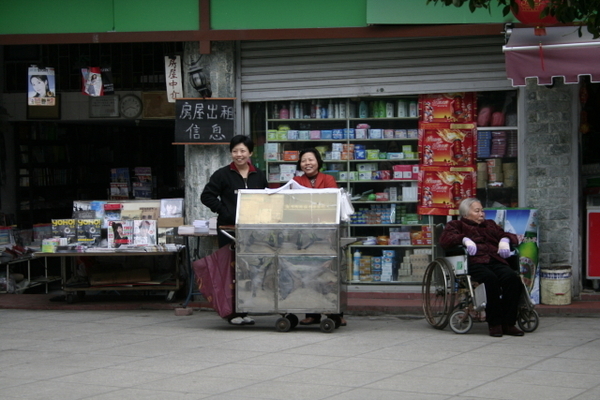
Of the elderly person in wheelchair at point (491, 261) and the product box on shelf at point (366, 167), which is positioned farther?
the product box on shelf at point (366, 167)

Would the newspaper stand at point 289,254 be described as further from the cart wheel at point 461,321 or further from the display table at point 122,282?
the display table at point 122,282

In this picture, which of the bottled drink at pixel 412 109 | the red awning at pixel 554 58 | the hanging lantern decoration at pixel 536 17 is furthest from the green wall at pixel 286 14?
the red awning at pixel 554 58

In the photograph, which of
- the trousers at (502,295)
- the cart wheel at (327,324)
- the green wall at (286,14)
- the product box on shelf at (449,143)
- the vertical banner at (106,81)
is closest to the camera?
the trousers at (502,295)

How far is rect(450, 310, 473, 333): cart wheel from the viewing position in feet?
28.4

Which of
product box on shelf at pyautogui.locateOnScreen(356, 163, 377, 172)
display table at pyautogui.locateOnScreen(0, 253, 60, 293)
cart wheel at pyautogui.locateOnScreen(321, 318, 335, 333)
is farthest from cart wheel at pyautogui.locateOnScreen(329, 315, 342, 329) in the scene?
display table at pyautogui.locateOnScreen(0, 253, 60, 293)

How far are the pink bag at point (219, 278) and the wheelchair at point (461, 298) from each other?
6.91 ft

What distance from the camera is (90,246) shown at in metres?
11.1

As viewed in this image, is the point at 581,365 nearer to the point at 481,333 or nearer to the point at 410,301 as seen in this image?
the point at 481,333

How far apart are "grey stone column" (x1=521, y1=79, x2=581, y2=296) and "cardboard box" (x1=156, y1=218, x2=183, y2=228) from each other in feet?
14.5

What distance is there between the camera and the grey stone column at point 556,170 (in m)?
10.6

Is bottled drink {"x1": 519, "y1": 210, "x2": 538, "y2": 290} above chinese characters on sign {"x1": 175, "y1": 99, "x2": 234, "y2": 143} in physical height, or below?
below

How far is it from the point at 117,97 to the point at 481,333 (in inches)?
314

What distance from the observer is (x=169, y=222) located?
1137cm

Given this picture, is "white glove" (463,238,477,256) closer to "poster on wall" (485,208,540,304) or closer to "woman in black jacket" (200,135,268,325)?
"poster on wall" (485,208,540,304)
